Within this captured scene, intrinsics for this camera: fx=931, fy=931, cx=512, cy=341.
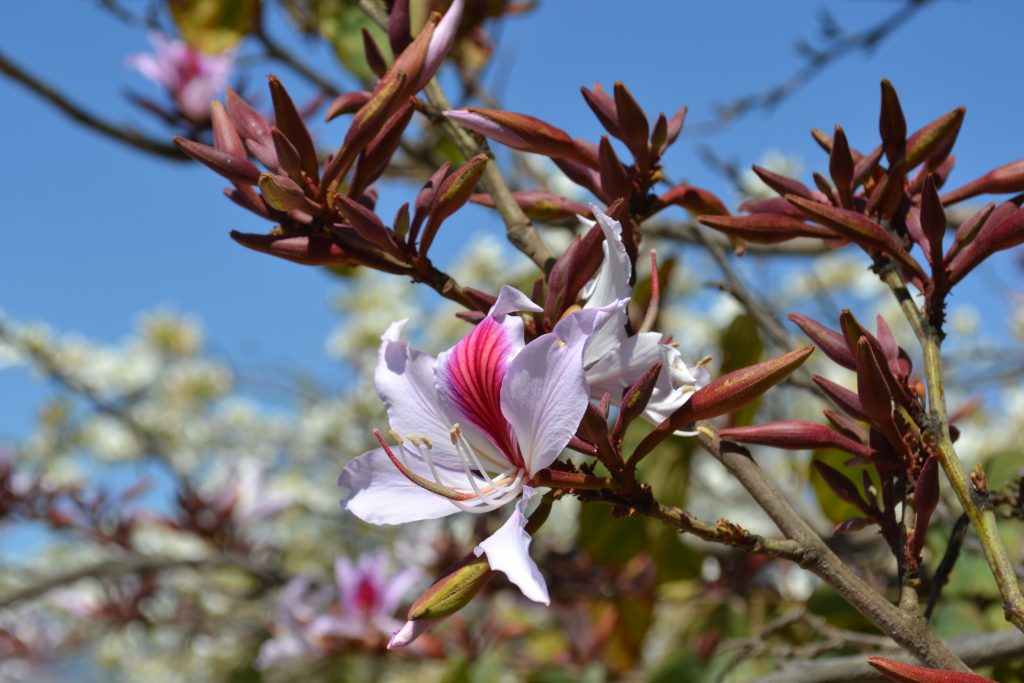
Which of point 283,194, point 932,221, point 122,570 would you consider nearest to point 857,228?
point 932,221

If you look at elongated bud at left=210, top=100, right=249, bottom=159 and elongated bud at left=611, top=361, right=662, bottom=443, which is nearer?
elongated bud at left=611, top=361, right=662, bottom=443

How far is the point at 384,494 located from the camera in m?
0.57

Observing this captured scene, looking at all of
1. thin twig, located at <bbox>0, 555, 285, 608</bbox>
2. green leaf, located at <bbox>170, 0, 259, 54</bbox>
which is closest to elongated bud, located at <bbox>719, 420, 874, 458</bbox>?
thin twig, located at <bbox>0, 555, 285, 608</bbox>

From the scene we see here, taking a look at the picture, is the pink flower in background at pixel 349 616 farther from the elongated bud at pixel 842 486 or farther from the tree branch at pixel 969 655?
the elongated bud at pixel 842 486

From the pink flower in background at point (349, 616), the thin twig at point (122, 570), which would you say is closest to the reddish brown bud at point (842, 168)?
the pink flower in background at point (349, 616)

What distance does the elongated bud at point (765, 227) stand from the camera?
2.00ft

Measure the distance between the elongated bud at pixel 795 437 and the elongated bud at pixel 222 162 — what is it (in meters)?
0.34

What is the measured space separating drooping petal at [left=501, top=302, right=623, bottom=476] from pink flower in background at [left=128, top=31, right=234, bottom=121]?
1286 millimetres

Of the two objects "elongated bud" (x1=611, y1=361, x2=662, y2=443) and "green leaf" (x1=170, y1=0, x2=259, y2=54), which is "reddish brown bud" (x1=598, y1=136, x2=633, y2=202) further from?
"green leaf" (x1=170, y1=0, x2=259, y2=54)

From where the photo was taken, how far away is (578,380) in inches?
18.9

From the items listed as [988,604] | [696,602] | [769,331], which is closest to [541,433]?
[769,331]

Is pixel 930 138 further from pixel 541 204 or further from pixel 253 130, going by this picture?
pixel 253 130

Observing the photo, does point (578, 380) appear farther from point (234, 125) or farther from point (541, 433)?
point (234, 125)

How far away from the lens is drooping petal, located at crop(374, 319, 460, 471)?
57cm
